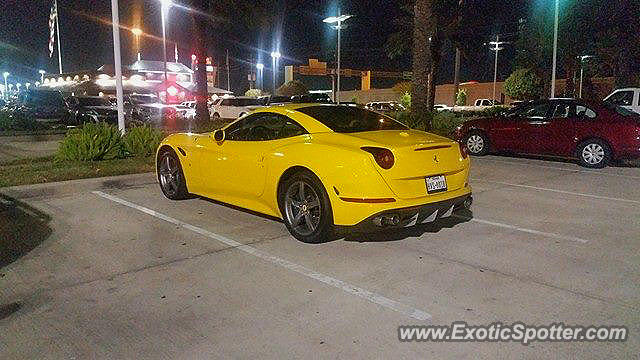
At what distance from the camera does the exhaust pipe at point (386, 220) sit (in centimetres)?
477

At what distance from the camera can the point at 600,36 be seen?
39.8 metres

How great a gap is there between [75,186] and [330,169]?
5425 millimetres

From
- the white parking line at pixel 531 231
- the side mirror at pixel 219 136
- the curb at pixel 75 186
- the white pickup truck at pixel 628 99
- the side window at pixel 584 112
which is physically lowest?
the white parking line at pixel 531 231

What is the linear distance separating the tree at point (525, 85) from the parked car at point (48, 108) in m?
38.7

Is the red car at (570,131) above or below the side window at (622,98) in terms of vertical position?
below

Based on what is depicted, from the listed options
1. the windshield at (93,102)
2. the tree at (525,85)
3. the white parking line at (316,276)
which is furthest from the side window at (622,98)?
the tree at (525,85)

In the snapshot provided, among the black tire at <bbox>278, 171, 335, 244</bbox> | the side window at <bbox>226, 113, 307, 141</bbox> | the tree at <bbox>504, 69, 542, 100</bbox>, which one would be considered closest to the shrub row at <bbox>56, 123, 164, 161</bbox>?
the side window at <bbox>226, 113, 307, 141</bbox>

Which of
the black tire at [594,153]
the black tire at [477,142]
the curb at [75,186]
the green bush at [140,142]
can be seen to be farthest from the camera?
the black tire at [477,142]

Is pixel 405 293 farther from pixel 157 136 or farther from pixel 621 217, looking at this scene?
pixel 157 136

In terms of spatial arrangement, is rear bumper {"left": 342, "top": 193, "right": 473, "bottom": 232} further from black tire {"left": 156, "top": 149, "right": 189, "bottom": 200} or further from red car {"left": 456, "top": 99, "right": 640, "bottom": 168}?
red car {"left": 456, "top": 99, "right": 640, "bottom": 168}

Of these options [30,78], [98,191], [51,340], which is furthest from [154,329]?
[30,78]

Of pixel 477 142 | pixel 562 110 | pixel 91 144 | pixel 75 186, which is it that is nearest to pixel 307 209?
pixel 75 186

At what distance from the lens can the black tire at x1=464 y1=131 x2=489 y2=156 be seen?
41.4 ft

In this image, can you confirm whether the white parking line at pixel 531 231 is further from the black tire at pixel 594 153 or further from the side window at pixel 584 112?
the side window at pixel 584 112
